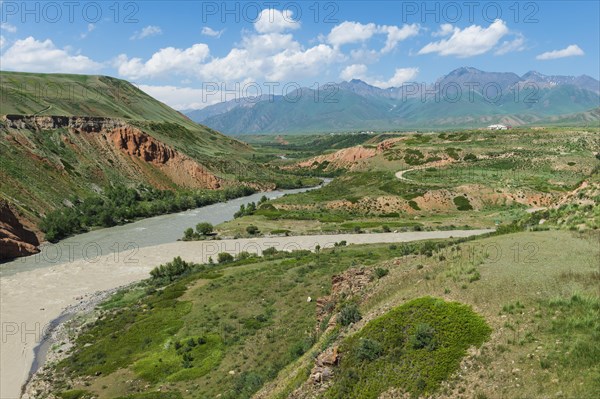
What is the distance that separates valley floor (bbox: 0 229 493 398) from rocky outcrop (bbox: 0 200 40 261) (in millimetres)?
10742

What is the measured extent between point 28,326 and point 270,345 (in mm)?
29124

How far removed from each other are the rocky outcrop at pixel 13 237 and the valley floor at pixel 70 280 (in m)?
10.7

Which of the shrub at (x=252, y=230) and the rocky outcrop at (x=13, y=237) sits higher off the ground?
the rocky outcrop at (x=13, y=237)

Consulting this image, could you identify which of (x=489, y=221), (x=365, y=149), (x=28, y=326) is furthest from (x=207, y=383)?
(x=365, y=149)

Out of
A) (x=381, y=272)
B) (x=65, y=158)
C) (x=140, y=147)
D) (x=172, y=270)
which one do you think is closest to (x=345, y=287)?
(x=381, y=272)

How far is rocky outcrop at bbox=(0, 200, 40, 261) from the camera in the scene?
235 ft

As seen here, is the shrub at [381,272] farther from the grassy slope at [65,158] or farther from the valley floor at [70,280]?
the grassy slope at [65,158]

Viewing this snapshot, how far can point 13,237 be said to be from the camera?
74.6m

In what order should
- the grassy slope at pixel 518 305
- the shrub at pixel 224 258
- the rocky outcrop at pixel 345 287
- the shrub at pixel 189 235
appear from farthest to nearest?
the shrub at pixel 189 235, the shrub at pixel 224 258, the rocky outcrop at pixel 345 287, the grassy slope at pixel 518 305

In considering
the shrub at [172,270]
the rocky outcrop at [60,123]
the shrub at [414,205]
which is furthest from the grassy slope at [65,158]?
the shrub at [414,205]

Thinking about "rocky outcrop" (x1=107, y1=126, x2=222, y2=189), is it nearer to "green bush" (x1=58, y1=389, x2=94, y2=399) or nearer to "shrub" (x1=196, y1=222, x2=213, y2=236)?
"shrub" (x1=196, y1=222, x2=213, y2=236)

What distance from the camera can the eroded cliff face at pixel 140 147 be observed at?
14075cm

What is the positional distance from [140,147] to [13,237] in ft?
265

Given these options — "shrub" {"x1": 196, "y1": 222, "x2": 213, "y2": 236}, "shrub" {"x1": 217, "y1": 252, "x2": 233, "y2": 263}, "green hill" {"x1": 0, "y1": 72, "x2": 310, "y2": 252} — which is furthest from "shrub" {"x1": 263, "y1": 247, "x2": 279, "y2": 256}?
"green hill" {"x1": 0, "y1": 72, "x2": 310, "y2": 252}
